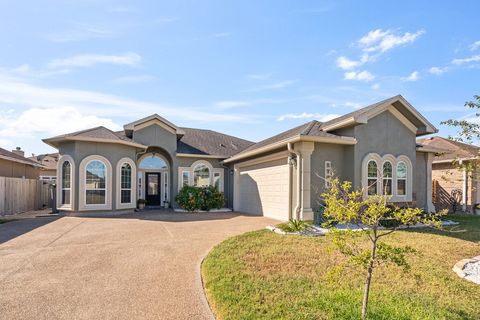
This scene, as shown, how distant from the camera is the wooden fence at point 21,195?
1608cm

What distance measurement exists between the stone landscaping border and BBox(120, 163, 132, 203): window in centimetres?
1481

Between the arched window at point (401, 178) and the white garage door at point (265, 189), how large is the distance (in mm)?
5124

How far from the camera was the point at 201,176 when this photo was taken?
19.6 meters

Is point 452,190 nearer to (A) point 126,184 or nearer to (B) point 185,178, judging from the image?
(B) point 185,178

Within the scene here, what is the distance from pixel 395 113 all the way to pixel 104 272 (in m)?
12.8

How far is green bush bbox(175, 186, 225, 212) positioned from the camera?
58.0ft

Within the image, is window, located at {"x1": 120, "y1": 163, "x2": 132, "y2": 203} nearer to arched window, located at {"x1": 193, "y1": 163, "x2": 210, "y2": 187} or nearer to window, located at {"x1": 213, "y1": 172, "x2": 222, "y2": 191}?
arched window, located at {"x1": 193, "y1": 163, "x2": 210, "y2": 187}

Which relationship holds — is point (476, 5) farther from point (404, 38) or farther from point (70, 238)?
point (70, 238)

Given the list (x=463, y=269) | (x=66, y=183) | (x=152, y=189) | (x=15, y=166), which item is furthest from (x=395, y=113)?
(x=15, y=166)

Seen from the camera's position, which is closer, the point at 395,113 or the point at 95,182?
the point at 395,113

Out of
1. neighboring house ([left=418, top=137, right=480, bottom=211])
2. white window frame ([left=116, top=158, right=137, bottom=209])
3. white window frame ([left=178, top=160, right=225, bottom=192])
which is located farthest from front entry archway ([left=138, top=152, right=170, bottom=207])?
neighboring house ([left=418, top=137, right=480, bottom=211])

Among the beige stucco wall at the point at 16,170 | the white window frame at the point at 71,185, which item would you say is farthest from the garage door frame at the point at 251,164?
the beige stucco wall at the point at 16,170

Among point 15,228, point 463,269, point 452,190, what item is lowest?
point 15,228

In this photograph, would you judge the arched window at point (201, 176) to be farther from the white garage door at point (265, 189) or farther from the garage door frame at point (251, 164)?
the white garage door at point (265, 189)
